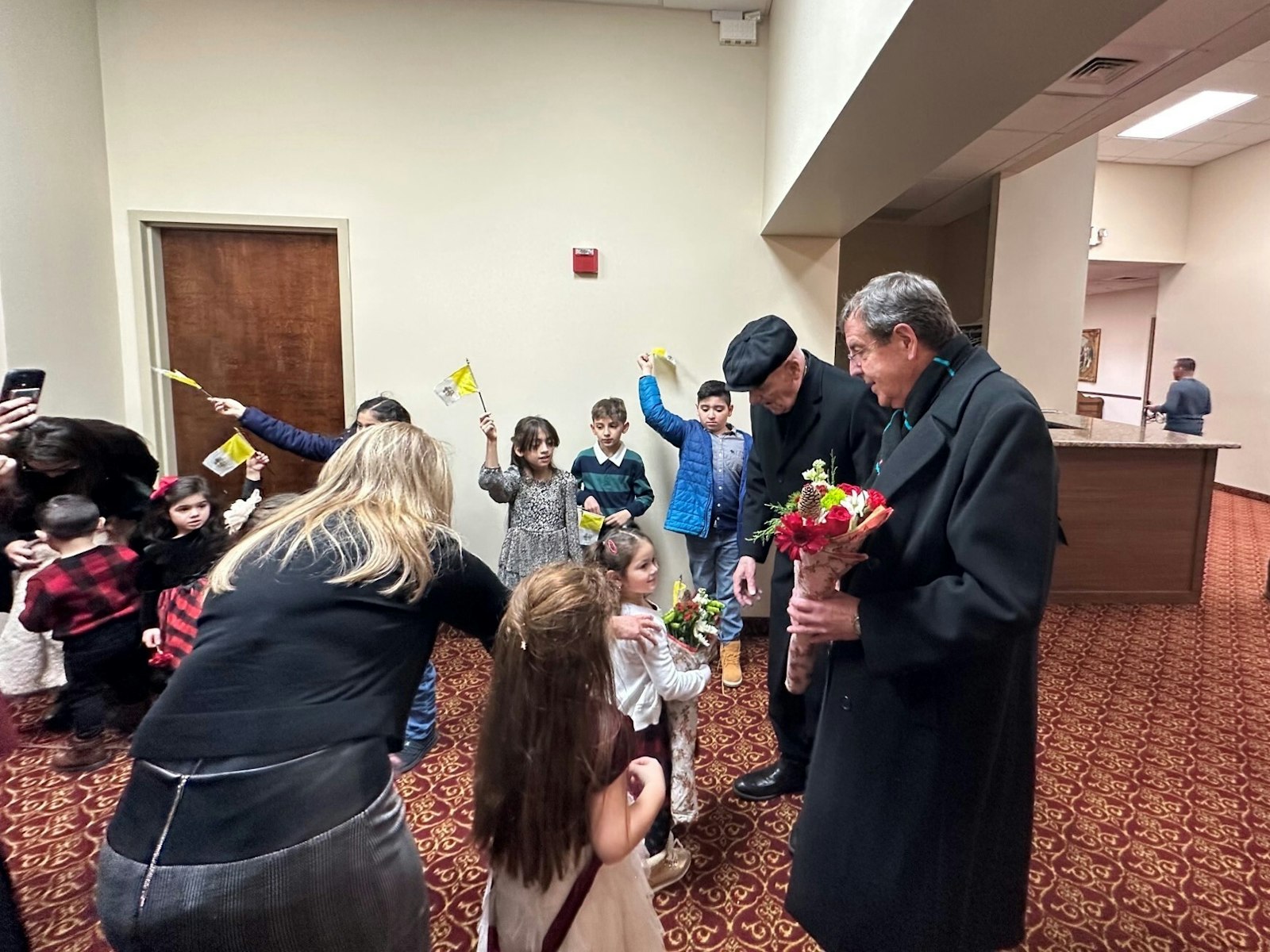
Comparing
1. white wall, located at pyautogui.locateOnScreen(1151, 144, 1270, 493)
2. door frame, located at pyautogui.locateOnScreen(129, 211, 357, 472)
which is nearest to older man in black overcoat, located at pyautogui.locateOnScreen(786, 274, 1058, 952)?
door frame, located at pyautogui.locateOnScreen(129, 211, 357, 472)

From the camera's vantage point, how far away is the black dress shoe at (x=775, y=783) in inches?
96.2

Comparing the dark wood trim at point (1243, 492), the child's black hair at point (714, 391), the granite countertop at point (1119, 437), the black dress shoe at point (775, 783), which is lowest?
the black dress shoe at point (775, 783)

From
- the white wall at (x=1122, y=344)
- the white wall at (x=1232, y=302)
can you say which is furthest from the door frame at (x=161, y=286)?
the white wall at (x=1122, y=344)

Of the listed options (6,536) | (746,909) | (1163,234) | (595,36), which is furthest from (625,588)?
(1163,234)

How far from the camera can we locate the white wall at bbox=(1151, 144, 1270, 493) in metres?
7.38

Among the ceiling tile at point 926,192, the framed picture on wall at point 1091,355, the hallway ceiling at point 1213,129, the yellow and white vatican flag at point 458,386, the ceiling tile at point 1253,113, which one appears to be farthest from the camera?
the framed picture on wall at point 1091,355

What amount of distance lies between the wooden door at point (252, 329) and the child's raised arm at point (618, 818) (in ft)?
10.3

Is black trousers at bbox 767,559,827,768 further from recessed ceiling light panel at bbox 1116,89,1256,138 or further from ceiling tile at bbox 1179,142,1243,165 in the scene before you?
ceiling tile at bbox 1179,142,1243,165

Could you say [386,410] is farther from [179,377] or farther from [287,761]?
[287,761]

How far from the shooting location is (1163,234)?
823 cm

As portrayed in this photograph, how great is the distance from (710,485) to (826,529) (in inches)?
96.5

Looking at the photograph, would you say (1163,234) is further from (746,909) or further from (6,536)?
(6,536)

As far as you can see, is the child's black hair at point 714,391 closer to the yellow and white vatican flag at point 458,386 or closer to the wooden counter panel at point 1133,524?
the yellow and white vatican flag at point 458,386

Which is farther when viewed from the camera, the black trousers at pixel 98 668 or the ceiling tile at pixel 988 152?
the ceiling tile at pixel 988 152
